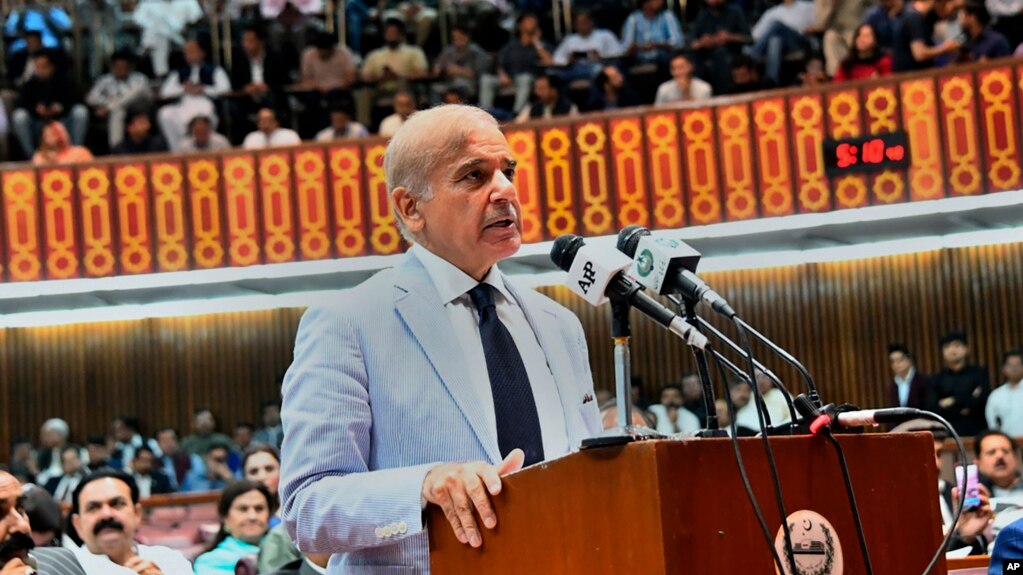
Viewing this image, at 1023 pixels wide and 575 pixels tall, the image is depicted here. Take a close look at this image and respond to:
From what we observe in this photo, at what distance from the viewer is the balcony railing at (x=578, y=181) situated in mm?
9422


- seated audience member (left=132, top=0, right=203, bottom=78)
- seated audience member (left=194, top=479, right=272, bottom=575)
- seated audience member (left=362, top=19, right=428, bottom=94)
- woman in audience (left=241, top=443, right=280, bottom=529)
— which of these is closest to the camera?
seated audience member (left=194, top=479, right=272, bottom=575)

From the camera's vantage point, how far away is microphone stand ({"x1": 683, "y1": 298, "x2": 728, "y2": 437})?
195 cm

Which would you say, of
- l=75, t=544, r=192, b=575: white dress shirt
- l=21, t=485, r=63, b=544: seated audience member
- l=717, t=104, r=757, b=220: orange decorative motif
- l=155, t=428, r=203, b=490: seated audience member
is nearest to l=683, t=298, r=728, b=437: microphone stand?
l=75, t=544, r=192, b=575: white dress shirt

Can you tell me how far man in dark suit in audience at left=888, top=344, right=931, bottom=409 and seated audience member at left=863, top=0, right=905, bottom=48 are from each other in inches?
85.3

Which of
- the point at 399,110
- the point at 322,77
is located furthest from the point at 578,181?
the point at 322,77

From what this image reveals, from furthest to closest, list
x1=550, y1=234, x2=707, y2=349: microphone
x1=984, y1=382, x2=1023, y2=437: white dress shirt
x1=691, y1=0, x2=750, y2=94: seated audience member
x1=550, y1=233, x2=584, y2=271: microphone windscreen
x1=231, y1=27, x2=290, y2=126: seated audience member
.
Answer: x1=231, y1=27, x2=290, y2=126: seated audience member
x1=691, y1=0, x2=750, y2=94: seated audience member
x1=984, y1=382, x2=1023, y2=437: white dress shirt
x1=550, y1=233, x2=584, y2=271: microphone windscreen
x1=550, y1=234, x2=707, y2=349: microphone

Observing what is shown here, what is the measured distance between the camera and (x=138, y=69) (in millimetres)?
12430

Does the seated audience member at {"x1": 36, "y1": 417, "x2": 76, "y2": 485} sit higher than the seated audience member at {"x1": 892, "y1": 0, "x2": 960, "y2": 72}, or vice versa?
the seated audience member at {"x1": 892, "y1": 0, "x2": 960, "y2": 72}

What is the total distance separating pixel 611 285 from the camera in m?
1.99

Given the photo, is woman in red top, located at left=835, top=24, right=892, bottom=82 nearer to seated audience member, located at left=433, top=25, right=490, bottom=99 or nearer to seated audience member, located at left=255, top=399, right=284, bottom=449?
seated audience member, located at left=433, top=25, right=490, bottom=99

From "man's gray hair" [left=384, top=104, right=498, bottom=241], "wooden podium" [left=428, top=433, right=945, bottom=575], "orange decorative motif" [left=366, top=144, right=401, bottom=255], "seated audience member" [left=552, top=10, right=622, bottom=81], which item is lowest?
"wooden podium" [left=428, top=433, right=945, bottom=575]

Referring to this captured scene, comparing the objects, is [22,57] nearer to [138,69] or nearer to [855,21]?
[138,69]

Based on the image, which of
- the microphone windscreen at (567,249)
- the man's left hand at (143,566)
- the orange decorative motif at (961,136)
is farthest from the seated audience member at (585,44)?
the microphone windscreen at (567,249)

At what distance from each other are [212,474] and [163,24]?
4480mm
